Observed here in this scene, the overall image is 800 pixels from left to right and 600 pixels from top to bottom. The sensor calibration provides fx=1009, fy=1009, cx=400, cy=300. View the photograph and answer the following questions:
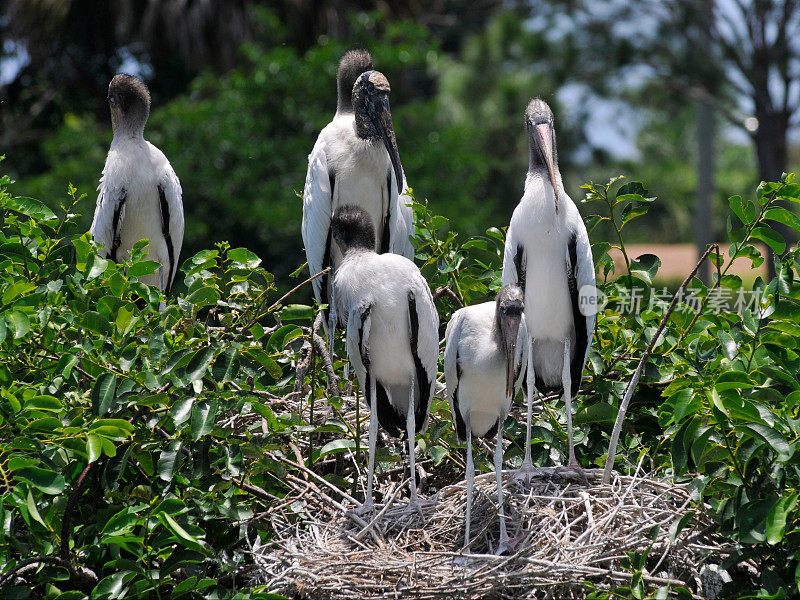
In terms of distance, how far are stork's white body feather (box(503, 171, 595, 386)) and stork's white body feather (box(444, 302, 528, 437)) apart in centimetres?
41

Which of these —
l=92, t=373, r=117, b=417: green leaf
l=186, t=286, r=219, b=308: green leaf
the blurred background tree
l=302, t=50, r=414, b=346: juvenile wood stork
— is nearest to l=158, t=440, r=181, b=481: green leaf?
l=92, t=373, r=117, b=417: green leaf

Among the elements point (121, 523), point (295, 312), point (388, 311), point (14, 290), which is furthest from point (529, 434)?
point (14, 290)

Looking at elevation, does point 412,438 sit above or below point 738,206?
A: below

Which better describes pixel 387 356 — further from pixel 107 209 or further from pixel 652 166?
pixel 652 166

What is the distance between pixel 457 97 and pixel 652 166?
9512 millimetres

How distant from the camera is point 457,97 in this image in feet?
48.7

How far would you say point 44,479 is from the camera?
3.15 metres

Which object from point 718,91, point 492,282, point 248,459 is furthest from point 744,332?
point 718,91

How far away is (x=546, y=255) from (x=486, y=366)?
74cm

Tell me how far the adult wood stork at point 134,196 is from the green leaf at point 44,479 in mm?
2573

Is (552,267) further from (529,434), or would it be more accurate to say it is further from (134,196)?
(134,196)

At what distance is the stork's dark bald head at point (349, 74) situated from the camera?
17.6ft

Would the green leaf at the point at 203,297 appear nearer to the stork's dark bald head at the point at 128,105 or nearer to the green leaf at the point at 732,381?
the green leaf at the point at 732,381

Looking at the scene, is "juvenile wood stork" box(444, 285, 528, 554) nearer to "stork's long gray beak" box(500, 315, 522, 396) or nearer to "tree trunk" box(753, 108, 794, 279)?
"stork's long gray beak" box(500, 315, 522, 396)
